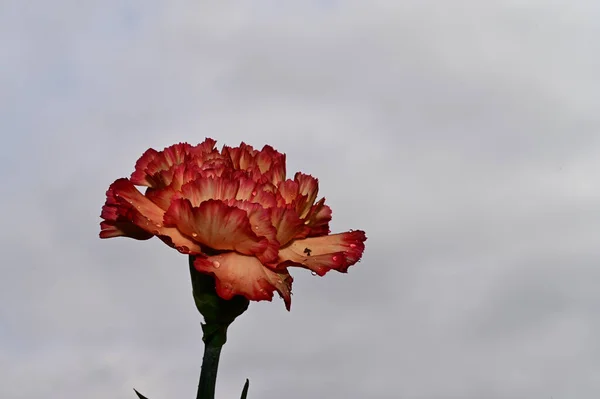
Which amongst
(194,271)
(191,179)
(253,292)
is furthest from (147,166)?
(253,292)

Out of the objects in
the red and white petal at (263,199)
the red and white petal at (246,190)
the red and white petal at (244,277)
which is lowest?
the red and white petal at (244,277)

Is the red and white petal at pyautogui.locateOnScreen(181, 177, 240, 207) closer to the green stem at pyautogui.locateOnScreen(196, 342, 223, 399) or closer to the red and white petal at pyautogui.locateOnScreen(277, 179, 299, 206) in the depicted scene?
the red and white petal at pyautogui.locateOnScreen(277, 179, 299, 206)

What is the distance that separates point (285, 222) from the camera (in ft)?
8.25

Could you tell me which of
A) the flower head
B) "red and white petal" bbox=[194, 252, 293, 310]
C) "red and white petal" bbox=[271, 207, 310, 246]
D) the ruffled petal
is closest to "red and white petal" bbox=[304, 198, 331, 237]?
the flower head

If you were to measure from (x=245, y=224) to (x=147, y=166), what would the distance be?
1.31 ft

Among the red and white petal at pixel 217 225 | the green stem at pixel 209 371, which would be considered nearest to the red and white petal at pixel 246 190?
the red and white petal at pixel 217 225

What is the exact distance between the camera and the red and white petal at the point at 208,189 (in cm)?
251

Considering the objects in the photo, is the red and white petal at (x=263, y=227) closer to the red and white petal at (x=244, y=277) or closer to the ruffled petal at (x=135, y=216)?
the red and white petal at (x=244, y=277)

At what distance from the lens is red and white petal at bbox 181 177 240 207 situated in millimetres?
2510

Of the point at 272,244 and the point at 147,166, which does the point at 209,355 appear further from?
the point at 147,166

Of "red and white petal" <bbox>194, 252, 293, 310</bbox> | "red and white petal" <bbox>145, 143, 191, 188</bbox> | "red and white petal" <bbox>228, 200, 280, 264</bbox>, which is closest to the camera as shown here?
"red and white petal" <bbox>194, 252, 293, 310</bbox>

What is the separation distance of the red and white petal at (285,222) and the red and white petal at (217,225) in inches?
3.0

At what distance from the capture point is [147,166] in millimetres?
2660

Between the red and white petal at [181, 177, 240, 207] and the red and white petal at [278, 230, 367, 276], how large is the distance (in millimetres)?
207
